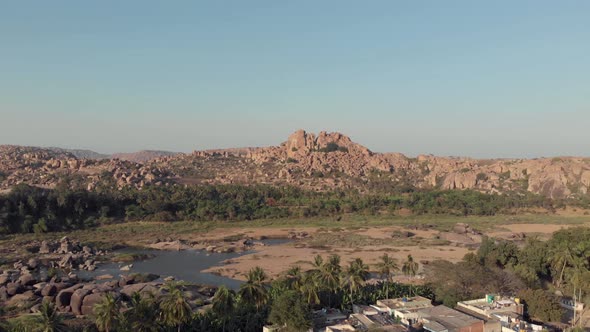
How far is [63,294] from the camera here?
3412 cm

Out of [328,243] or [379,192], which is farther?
[379,192]

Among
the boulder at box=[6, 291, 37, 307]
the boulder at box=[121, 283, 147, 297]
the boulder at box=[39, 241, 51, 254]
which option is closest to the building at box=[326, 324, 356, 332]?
the boulder at box=[121, 283, 147, 297]

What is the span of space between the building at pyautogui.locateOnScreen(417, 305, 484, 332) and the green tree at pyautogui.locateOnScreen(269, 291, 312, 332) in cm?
697

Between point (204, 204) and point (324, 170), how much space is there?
55.8 m

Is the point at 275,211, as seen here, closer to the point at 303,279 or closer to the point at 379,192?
the point at 379,192

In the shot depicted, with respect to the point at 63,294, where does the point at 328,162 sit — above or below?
above

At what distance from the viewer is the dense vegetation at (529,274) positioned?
3058 cm

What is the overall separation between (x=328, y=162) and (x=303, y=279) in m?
110

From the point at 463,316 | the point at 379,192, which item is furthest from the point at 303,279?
the point at 379,192

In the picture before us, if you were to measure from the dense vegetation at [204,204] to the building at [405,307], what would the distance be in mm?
52848

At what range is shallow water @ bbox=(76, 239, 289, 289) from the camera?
43.5 meters

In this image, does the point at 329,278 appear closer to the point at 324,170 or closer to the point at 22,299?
the point at 22,299

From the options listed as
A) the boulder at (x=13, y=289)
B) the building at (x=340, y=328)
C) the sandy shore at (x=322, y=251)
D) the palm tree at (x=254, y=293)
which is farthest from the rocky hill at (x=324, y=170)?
the building at (x=340, y=328)

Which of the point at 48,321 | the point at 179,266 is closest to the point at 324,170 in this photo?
the point at 179,266
